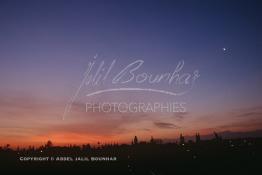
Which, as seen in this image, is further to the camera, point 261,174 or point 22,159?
point 22,159

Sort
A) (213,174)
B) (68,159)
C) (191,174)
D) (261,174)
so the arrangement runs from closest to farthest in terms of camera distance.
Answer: (261,174) → (213,174) → (191,174) → (68,159)

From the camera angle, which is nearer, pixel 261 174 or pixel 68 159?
pixel 261 174

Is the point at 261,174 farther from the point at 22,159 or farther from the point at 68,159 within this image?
the point at 22,159

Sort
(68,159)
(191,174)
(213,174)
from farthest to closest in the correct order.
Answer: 1. (68,159)
2. (191,174)
3. (213,174)

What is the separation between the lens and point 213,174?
43781mm

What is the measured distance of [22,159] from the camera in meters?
159

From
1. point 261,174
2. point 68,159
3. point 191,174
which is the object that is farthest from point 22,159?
point 261,174

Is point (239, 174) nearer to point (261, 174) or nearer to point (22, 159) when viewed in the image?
point (261, 174)

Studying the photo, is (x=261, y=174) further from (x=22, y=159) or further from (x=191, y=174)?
(x=22, y=159)

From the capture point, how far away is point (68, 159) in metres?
158

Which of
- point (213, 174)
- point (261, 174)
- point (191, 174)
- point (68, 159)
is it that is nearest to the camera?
point (261, 174)

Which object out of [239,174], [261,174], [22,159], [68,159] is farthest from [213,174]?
[22,159]

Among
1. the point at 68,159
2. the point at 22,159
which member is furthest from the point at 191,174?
the point at 22,159

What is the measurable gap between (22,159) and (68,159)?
22.7 metres
